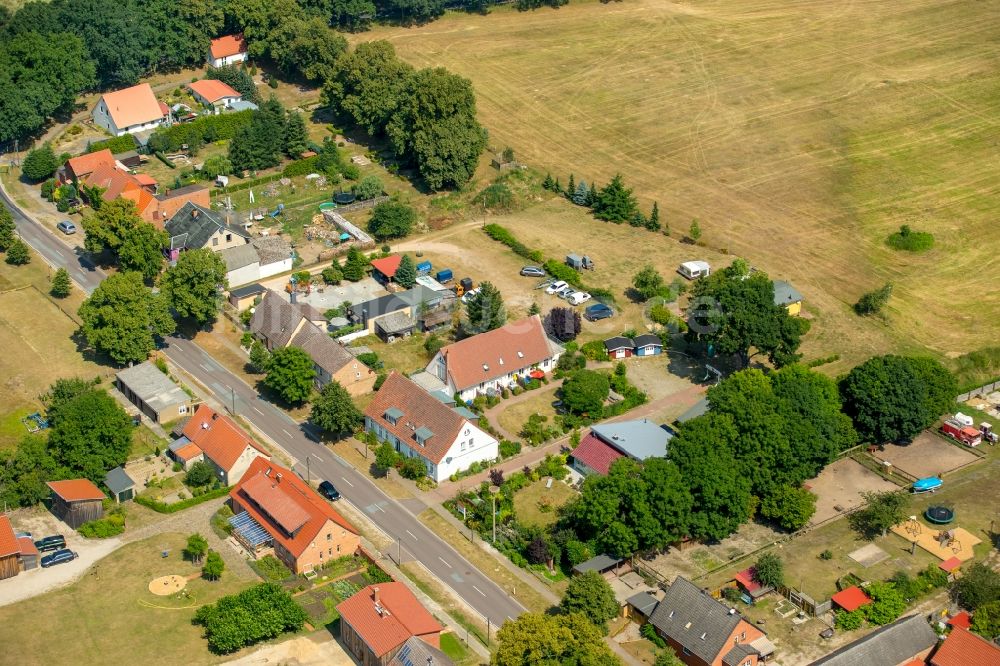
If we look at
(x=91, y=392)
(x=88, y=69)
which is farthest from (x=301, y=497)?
(x=88, y=69)

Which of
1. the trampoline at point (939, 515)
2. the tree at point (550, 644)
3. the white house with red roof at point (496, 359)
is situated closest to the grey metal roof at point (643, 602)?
the tree at point (550, 644)

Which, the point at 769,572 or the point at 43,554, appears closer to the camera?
the point at 769,572

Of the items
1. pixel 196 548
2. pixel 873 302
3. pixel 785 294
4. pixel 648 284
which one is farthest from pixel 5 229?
pixel 873 302

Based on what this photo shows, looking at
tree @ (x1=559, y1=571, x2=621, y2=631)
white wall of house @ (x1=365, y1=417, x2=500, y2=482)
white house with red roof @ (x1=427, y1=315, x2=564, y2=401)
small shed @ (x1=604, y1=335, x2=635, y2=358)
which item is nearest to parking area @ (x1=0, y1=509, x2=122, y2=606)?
white wall of house @ (x1=365, y1=417, x2=500, y2=482)

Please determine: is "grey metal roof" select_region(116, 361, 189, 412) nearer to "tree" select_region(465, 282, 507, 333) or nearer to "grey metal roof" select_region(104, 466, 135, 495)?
"grey metal roof" select_region(104, 466, 135, 495)

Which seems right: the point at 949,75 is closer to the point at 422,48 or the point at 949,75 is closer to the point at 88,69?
the point at 422,48

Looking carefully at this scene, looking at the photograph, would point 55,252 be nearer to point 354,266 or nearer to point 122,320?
point 122,320
